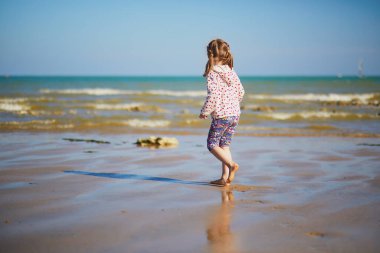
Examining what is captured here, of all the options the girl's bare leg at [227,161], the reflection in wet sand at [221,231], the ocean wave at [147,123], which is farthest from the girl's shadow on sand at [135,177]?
the ocean wave at [147,123]

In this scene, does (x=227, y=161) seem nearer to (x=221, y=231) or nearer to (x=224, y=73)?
(x=224, y=73)

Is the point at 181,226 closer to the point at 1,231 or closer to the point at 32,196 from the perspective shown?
the point at 1,231

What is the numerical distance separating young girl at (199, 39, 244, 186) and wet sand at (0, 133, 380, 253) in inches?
12.3

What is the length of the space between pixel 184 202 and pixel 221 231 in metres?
0.87

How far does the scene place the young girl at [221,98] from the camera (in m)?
4.56

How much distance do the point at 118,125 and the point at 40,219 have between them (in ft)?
30.2

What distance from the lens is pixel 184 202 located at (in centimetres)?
380

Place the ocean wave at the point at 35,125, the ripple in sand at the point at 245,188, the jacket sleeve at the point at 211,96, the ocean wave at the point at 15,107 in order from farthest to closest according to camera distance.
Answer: the ocean wave at the point at 15,107 → the ocean wave at the point at 35,125 → the jacket sleeve at the point at 211,96 → the ripple in sand at the point at 245,188

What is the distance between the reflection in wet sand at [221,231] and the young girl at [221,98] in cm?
87

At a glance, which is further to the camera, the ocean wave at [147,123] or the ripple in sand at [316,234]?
the ocean wave at [147,123]

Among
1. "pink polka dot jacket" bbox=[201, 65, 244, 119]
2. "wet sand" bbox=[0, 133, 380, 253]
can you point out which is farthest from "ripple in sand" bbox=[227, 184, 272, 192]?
"pink polka dot jacket" bbox=[201, 65, 244, 119]

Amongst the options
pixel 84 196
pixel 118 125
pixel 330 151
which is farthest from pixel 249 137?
pixel 84 196

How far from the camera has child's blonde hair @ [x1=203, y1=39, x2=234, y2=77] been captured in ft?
15.2

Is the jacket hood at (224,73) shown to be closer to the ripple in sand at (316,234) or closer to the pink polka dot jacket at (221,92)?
the pink polka dot jacket at (221,92)
